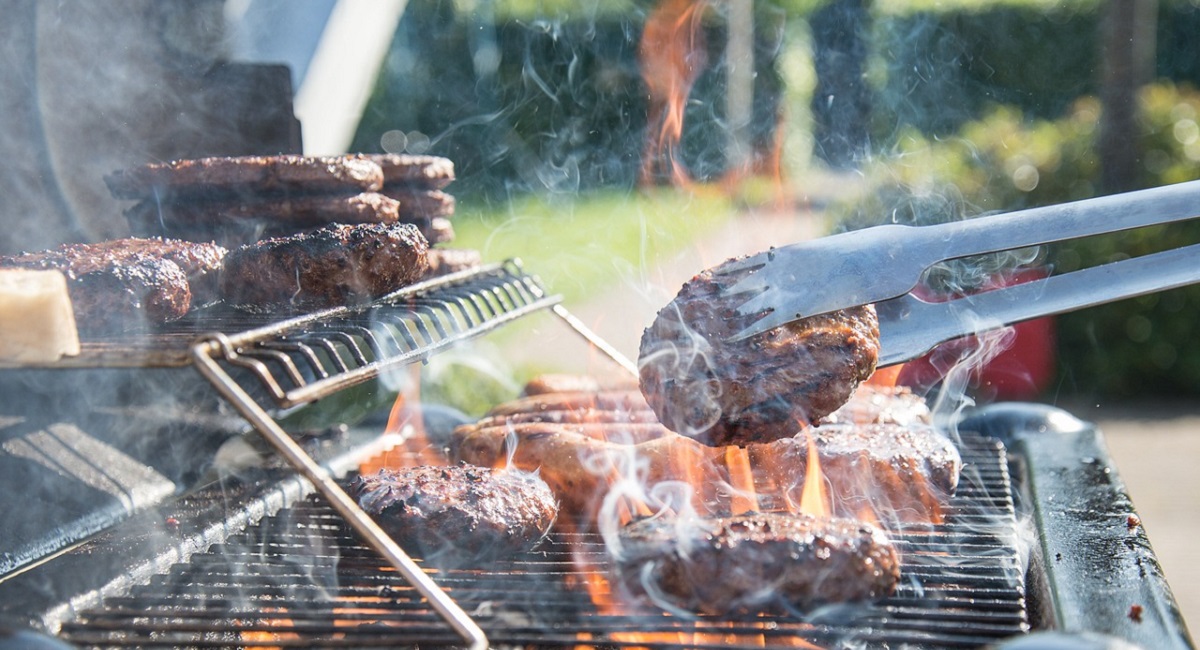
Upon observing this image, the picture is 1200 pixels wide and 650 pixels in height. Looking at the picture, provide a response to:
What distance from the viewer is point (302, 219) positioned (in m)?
3.39

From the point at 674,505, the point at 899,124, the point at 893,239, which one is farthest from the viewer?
the point at 899,124

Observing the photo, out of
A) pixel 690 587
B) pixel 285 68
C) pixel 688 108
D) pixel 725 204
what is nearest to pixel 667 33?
pixel 688 108

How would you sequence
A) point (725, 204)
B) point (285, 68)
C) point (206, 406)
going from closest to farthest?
point (206, 406) < point (285, 68) < point (725, 204)

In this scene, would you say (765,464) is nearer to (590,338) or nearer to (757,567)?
(757,567)

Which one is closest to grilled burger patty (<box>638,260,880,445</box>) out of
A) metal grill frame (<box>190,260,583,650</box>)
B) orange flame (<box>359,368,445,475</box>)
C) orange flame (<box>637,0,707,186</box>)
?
metal grill frame (<box>190,260,583,650</box>)

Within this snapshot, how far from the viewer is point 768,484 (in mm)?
3037

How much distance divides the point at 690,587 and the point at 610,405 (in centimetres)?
157

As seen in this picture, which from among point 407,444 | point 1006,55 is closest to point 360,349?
point 407,444

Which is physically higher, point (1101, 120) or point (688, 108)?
point (688, 108)

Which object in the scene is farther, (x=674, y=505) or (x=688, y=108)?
(x=688, y=108)

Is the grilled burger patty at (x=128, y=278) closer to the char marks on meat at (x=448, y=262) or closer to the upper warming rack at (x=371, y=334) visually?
the upper warming rack at (x=371, y=334)

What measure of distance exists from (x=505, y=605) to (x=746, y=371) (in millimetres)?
831

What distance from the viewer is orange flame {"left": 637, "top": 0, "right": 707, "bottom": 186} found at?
13961mm

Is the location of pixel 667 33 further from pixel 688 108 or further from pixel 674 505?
pixel 674 505
